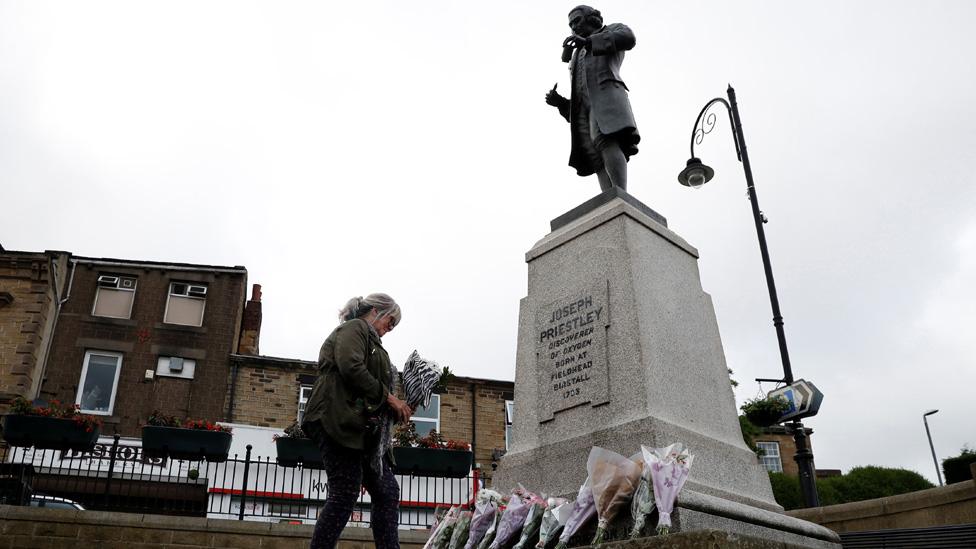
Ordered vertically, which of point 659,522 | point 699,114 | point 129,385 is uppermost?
point 699,114

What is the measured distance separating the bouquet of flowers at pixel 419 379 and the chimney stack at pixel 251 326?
79.9 feet

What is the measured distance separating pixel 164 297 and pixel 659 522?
26.3 metres

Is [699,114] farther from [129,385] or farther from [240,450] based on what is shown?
[129,385]

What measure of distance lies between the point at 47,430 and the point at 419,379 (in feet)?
27.2

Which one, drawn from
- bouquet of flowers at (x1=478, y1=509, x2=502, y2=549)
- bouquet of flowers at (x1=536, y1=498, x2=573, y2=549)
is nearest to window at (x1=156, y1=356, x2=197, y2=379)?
bouquet of flowers at (x1=478, y1=509, x2=502, y2=549)

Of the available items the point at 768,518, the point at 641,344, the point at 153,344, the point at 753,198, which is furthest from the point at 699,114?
the point at 153,344

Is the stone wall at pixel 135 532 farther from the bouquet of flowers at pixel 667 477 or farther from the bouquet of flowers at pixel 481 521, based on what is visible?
the bouquet of flowers at pixel 667 477

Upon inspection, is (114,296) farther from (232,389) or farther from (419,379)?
(419,379)

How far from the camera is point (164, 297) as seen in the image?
27.8 m

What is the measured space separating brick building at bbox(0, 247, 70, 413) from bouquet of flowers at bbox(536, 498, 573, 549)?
23.0 meters

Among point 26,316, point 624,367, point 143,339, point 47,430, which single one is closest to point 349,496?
point 624,367

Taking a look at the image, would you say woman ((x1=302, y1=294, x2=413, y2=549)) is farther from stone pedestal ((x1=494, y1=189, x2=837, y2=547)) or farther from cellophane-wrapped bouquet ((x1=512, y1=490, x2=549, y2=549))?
stone pedestal ((x1=494, y1=189, x2=837, y2=547))

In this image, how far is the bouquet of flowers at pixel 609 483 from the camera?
4824 millimetres

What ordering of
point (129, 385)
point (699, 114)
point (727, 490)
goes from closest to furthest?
point (727, 490) < point (699, 114) < point (129, 385)
